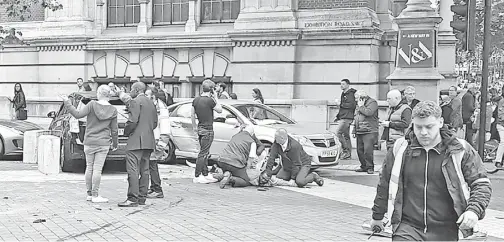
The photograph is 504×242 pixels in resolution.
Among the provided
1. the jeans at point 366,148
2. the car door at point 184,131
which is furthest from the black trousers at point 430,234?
the car door at point 184,131

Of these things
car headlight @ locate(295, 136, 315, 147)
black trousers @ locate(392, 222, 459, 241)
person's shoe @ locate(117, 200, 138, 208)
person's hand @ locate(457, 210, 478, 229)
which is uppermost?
person's hand @ locate(457, 210, 478, 229)

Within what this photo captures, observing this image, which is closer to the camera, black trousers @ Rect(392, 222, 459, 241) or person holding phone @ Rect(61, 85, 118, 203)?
black trousers @ Rect(392, 222, 459, 241)

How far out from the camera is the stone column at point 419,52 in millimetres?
16625

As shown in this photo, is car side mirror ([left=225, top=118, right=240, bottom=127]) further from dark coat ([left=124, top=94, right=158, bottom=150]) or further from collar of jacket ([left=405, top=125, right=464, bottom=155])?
collar of jacket ([left=405, top=125, right=464, bottom=155])

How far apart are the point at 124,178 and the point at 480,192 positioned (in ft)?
29.3

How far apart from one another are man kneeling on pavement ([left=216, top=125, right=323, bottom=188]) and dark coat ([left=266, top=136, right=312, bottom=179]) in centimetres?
3

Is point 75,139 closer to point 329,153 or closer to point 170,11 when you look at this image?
point 329,153

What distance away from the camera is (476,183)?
4.59 metres

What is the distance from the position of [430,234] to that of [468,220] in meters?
0.40

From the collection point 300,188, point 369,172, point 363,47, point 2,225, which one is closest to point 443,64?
point 363,47

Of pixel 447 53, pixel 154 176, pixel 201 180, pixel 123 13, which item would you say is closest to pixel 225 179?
pixel 201 180

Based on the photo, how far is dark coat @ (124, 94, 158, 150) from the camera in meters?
9.37

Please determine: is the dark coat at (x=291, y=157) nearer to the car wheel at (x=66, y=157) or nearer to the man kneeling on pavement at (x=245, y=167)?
the man kneeling on pavement at (x=245, y=167)

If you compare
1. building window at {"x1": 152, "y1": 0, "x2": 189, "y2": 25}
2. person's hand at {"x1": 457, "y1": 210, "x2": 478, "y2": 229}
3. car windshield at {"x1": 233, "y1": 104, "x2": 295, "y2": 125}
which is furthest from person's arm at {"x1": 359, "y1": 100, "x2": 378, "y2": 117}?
building window at {"x1": 152, "y1": 0, "x2": 189, "y2": 25}
